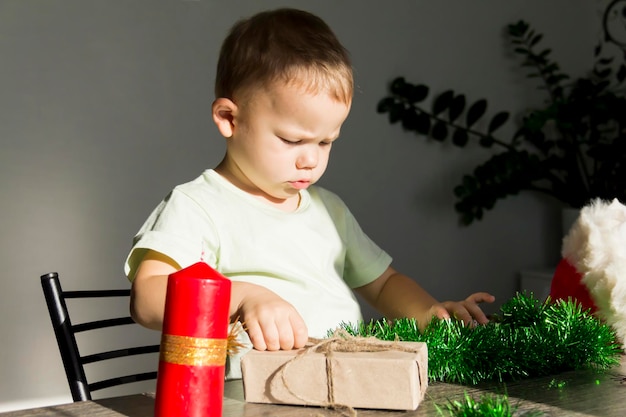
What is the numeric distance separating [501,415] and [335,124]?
0.52 meters

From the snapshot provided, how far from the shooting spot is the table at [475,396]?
0.71m

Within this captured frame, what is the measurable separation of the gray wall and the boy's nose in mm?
1898

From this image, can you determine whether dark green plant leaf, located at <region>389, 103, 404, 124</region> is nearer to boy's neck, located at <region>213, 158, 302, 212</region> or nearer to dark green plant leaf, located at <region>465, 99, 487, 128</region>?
dark green plant leaf, located at <region>465, 99, 487, 128</region>

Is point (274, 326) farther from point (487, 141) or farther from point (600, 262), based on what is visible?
point (487, 141)

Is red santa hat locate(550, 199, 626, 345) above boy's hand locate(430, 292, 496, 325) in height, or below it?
above

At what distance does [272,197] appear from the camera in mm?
1216

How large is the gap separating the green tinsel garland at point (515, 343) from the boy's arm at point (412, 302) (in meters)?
0.06

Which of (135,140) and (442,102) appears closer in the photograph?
(135,140)

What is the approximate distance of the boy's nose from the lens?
1.05 m

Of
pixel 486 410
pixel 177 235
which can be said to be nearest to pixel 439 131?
pixel 177 235

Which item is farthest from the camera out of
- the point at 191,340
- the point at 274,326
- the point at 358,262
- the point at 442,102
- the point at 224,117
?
the point at 442,102

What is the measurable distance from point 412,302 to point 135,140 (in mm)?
1871

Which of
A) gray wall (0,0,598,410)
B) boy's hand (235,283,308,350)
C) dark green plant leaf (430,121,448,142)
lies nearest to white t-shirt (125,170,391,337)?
boy's hand (235,283,308,350)

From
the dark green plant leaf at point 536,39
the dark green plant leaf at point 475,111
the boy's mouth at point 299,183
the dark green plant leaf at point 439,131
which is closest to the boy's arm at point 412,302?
the boy's mouth at point 299,183
